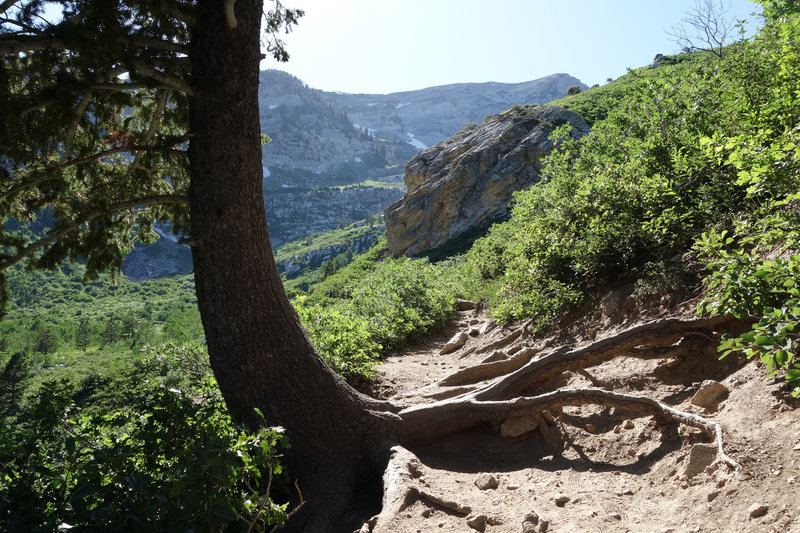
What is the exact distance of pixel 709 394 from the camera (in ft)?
11.0

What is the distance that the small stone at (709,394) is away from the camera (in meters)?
3.32

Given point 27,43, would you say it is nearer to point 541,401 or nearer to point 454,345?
point 541,401

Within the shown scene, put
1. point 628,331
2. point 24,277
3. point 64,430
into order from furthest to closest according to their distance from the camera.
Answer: point 24,277, point 628,331, point 64,430

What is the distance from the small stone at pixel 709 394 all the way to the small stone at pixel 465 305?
28.5 ft

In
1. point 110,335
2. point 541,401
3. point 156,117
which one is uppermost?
point 156,117

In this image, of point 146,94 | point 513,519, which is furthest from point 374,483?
point 146,94

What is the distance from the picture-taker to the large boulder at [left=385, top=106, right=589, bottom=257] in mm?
26234

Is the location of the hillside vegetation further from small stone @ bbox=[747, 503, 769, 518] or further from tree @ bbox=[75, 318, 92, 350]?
tree @ bbox=[75, 318, 92, 350]

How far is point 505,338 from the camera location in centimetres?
712

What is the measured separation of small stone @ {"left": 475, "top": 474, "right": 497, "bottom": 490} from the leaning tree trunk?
76 cm

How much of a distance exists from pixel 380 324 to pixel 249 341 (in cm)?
611

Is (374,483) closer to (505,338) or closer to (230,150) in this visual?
(230,150)

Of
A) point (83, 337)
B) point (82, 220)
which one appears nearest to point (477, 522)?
point (82, 220)

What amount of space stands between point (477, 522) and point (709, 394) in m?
2.03
